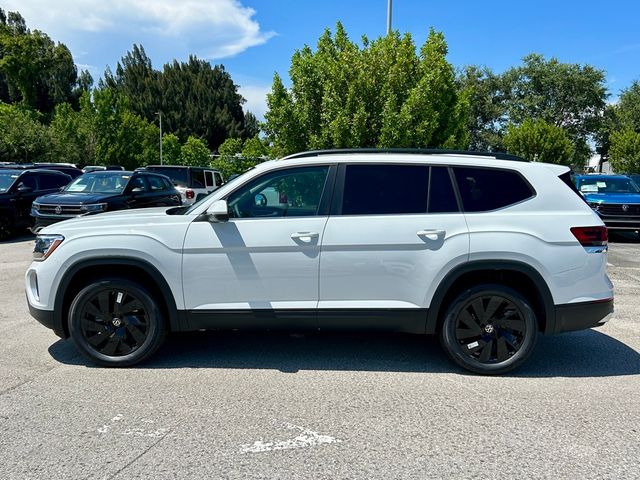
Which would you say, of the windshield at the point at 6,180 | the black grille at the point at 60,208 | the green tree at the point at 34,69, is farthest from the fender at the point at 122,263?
the green tree at the point at 34,69

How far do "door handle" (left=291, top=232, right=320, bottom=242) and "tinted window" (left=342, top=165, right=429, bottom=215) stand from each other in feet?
1.03

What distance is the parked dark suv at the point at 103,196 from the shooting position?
1014 cm

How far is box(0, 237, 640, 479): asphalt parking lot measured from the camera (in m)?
2.86

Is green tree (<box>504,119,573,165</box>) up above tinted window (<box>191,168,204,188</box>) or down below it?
above

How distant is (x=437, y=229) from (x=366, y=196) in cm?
65

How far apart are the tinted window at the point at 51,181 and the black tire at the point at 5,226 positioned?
1.46 meters

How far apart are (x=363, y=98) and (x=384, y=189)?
29.7ft

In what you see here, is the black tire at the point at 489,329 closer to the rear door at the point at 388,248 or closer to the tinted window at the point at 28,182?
the rear door at the point at 388,248

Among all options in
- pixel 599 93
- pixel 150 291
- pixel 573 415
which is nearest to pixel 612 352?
A: pixel 573 415

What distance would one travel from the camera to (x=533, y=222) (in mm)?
3988

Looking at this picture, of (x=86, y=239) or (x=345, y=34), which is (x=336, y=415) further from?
(x=345, y=34)

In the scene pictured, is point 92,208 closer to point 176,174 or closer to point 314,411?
point 176,174

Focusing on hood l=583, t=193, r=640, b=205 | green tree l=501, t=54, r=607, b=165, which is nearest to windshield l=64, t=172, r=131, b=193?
hood l=583, t=193, r=640, b=205

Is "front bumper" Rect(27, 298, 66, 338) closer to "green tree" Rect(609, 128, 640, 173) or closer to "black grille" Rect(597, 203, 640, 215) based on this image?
"black grille" Rect(597, 203, 640, 215)
